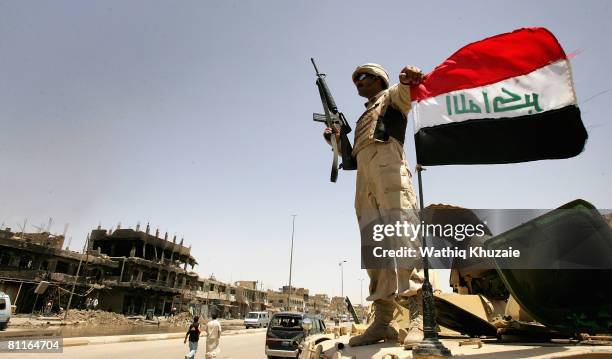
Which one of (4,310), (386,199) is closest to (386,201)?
(386,199)

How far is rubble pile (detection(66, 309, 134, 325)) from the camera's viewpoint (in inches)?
1310

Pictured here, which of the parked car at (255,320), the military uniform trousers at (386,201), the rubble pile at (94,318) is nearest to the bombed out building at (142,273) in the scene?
the rubble pile at (94,318)

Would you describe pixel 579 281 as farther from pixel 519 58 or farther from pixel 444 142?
pixel 519 58

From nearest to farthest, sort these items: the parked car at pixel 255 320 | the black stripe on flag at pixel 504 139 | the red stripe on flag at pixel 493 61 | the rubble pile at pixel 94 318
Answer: the black stripe on flag at pixel 504 139, the red stripe on flag at pixel 493 61, the rubble pile at pixel 94 318, the parked car at pixel 255 320

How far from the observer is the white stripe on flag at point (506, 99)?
3.24 metres

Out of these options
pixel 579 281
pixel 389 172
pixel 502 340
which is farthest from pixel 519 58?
pixel 502 340

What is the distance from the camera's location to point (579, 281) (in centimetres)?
251

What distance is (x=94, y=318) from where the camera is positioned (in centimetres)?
3506

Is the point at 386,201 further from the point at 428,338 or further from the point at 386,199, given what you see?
the point at 428,338

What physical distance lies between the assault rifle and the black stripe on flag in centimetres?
121

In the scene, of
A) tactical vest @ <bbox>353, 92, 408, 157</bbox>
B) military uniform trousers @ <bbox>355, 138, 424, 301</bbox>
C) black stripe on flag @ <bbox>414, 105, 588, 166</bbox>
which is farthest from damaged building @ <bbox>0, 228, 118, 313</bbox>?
black stripe on flag @ <bbox>414, 105, 588, 166</bbox>

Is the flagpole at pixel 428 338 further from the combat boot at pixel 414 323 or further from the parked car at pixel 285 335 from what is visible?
the parked car at pixel 285 335

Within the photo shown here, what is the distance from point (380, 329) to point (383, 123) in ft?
6.44

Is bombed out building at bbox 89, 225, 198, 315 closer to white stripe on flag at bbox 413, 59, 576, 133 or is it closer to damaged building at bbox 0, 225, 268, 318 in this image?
damaged building at bbox 0, 225, 268, 318
